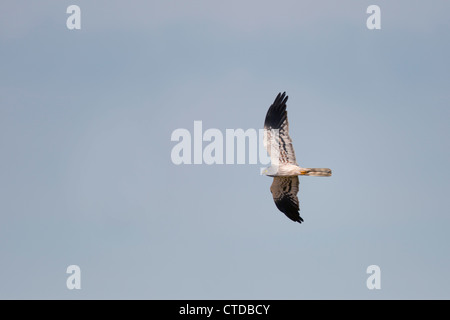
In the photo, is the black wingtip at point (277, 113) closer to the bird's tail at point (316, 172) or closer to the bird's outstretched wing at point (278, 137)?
the bird's outstretched wing at point (278, 137)

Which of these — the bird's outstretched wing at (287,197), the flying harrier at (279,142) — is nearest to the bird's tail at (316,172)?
the flying harrier at (279,142)

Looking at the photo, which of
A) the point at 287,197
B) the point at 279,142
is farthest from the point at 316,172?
the point at 287,197

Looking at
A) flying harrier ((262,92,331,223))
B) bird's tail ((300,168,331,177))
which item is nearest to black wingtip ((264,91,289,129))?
flying harrier ((262,92,331,223))

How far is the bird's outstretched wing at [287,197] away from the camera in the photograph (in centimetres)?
3841

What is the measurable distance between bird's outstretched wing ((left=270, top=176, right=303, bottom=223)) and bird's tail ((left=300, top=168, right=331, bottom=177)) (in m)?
1.91

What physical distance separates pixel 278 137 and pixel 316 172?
2.10 m

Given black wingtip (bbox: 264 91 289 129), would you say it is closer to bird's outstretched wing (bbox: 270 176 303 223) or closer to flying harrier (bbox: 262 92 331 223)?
flying harrier (bbox: 262 92 331 223)

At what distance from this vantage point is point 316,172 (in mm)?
36031

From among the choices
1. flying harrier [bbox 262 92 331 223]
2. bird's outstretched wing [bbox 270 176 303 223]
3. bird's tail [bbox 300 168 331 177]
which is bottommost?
bird's outstretched wing [bbox 270 176 303 223]

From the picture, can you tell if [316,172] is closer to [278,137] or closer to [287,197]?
[278,137]

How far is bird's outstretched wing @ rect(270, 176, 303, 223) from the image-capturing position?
38406 mm
